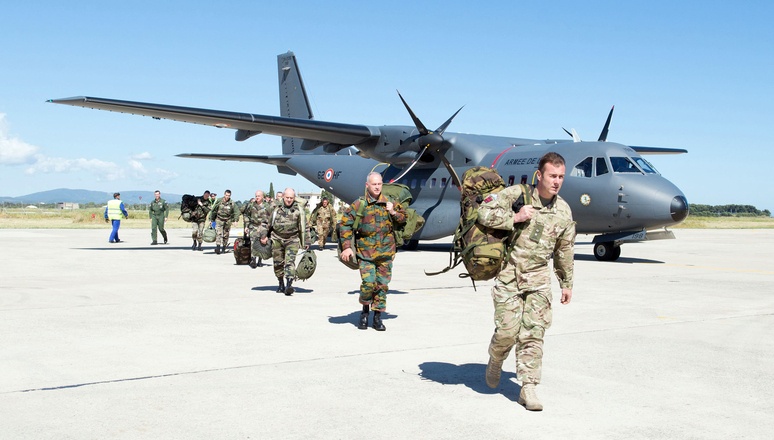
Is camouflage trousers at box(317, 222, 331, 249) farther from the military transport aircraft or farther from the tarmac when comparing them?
the tarmac

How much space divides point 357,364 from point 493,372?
1419mm

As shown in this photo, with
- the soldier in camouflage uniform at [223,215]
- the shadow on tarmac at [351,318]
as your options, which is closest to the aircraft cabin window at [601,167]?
the shadow on tarmac at [351,318]

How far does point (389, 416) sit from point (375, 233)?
352cm

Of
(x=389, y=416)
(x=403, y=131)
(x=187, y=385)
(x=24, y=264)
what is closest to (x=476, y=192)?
(x=389, y=416)

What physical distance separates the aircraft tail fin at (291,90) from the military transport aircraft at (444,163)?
0.04 metres

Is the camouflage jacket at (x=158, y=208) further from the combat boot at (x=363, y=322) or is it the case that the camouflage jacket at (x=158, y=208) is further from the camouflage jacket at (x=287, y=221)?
the combat boot at (x=363, y=322)

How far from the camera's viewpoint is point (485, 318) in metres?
8.00

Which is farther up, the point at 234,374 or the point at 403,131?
the point at 403,131

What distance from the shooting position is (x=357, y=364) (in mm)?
5680

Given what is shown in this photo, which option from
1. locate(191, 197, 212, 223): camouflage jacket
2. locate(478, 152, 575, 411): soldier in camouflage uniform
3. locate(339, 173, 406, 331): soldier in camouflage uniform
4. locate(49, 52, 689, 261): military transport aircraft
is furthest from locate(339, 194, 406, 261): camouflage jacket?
locate(191, 197, 212, 223): camouflage jacket

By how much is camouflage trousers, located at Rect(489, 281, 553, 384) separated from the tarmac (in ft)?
1.16

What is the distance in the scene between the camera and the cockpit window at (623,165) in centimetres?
1507

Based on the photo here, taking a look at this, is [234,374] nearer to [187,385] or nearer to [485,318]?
[187,385]

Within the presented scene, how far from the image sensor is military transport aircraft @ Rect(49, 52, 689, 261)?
48.7 ft
